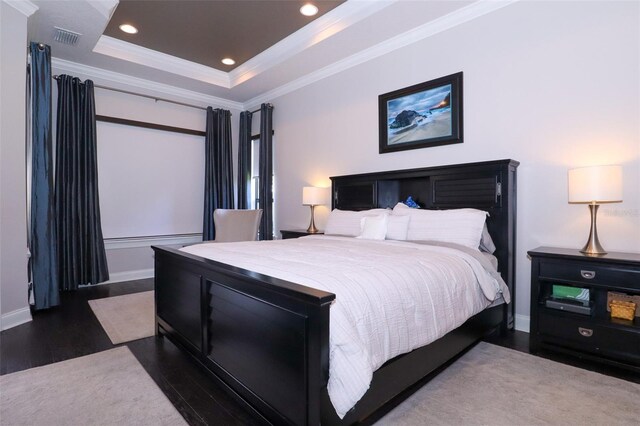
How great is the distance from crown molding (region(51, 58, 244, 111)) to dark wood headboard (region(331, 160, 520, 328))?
2.97 meters

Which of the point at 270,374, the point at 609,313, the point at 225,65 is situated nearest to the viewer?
the point at 270,374

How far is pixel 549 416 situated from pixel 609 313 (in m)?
1.02

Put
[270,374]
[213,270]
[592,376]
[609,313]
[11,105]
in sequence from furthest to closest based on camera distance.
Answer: [11,105] → [609,313] → [592,376] → [213,270] → [270,374]

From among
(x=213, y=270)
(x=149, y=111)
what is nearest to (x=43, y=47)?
(x=149, y=111)

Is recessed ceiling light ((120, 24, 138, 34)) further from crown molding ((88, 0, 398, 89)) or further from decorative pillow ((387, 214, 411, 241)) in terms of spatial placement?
decorative pillow ((387, 214, 411, 241))

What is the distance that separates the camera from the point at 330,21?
135 inches

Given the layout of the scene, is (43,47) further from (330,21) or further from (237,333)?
(237,333)

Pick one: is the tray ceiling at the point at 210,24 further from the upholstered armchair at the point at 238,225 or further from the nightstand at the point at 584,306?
the nightstand at the point at 584,306

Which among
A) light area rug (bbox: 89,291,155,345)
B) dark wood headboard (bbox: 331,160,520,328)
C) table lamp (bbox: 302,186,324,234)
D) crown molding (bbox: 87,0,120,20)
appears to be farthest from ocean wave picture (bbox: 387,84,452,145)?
light area rug (bbox: 89,291,155,345)

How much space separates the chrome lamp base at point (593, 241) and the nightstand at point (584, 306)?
59 millimetres

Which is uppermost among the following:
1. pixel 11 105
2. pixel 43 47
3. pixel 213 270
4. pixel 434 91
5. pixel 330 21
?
pixel 330 21

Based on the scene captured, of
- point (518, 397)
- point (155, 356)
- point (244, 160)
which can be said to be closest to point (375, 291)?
point (518, 397)

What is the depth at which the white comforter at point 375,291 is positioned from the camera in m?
1.27

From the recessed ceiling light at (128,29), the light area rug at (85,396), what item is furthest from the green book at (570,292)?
the recessed ceiling light at (128,29)
